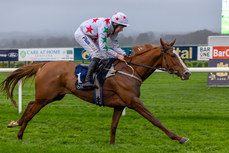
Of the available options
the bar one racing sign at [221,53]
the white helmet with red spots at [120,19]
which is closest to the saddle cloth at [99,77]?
the white helmet with red spots at [120,19]

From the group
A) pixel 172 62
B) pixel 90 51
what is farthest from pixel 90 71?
pixel 172 62

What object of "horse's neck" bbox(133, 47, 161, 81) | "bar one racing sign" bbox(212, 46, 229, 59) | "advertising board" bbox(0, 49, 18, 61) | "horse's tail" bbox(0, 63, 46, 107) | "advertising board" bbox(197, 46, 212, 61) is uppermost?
"horse's neck" bbox(133, 47, 161, 81)

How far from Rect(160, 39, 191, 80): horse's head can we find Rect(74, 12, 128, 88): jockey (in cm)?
55

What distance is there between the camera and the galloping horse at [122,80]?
3846mm

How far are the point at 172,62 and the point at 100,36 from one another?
975 millimetres

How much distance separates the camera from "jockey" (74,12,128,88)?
388 centimetres

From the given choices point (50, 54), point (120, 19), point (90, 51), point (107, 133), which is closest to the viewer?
point (120, 19)

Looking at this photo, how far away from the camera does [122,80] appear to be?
13.0 ft

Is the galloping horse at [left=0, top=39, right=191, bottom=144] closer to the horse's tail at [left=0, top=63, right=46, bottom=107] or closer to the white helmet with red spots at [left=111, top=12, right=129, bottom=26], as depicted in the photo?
the horse's tail at [left=0, top=63, right=46, bottom=107]

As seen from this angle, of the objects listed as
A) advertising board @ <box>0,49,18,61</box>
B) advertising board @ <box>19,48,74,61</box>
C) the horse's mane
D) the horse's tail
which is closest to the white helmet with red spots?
the horse's mane

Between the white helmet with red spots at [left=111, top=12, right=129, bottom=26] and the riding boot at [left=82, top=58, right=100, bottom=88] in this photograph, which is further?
the riding boot at [left=82, top=58, right=100, bottom=88]

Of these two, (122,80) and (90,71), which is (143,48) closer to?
(122,80)

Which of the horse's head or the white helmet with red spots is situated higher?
the white helmet with red spots

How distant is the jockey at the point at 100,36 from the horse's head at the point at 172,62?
555mm
